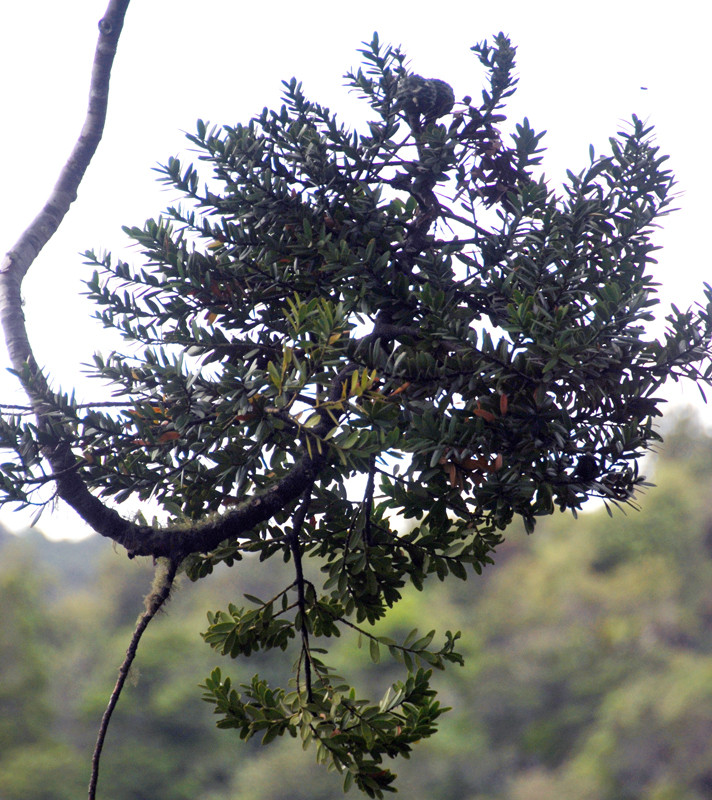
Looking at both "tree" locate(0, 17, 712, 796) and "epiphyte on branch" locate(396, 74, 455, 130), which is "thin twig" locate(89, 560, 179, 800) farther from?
"epiphyte on branch" locate(396, 74, 455, 130)

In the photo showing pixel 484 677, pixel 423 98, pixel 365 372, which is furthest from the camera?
pixel 484 677

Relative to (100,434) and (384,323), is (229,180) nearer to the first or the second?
(384,323)

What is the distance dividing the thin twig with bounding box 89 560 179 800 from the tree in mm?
22

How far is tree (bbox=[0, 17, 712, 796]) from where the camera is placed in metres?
1.86

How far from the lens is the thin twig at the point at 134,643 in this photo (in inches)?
74.0

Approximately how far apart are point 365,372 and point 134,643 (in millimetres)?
868

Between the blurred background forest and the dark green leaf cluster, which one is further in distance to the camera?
the blurred background forest

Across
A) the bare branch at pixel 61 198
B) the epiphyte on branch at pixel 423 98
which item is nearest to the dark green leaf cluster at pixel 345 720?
the bare branch at pixel 61 198

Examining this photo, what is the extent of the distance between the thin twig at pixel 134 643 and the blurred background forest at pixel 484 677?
1852cm

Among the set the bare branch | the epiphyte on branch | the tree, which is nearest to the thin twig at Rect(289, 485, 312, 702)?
the tree

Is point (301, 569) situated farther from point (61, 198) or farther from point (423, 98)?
point (423, 98)

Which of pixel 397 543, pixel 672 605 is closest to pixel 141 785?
pixel 672 605

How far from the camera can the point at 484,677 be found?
30094mm

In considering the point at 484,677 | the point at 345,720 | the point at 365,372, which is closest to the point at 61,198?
the point at 365,372
